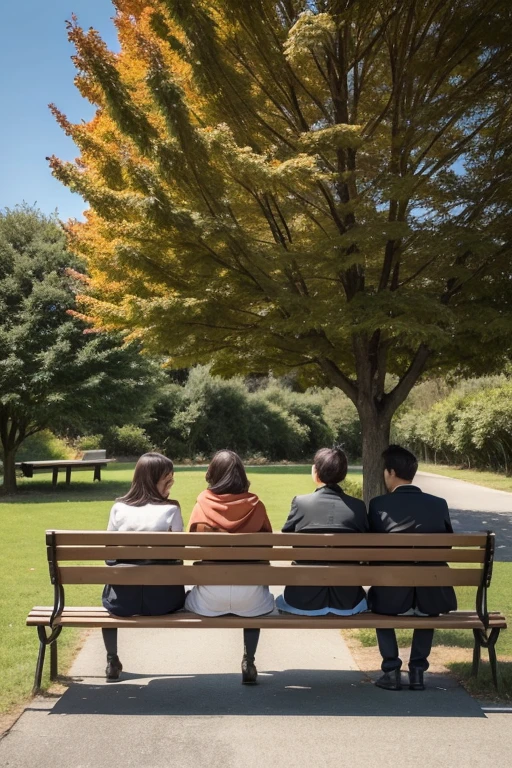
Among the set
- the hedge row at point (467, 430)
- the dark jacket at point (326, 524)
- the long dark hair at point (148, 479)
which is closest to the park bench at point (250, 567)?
the dark jacket at point (326, 524)

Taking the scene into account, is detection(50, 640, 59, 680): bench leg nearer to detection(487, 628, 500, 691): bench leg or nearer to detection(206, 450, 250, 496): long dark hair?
detection(206, 450, 250, 496): long dark hair

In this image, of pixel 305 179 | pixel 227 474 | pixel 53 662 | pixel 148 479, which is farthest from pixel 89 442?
pixel 227 474

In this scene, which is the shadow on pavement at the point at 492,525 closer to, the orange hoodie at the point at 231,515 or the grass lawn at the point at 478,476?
the grass lawn at the point at 478,476

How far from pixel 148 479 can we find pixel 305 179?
437 cm

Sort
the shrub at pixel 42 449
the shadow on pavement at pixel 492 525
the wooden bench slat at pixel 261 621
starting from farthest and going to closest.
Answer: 1. the shrub at pixel 42 449
2. the shadow on pavement at pixel 492 525
3. the wooden bench slat at pixel 261 621

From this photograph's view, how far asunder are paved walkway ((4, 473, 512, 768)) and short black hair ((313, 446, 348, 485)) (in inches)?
50.0

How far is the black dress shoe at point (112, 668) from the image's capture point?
466 cm

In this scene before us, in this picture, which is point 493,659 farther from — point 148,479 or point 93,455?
point 93,455

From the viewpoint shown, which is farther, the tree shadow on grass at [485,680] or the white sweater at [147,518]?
the white sweater at [147,518]

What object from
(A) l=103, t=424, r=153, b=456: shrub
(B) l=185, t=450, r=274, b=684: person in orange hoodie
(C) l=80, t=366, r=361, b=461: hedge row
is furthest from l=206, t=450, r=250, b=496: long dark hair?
(A) l=103, t=424, r=153, b=456: shrub

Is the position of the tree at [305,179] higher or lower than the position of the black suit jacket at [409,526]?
higher

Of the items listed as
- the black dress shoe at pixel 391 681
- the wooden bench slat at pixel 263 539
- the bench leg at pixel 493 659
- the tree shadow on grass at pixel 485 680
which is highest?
the wooden bench slat at pixel 263 539

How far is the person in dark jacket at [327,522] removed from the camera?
4508mm

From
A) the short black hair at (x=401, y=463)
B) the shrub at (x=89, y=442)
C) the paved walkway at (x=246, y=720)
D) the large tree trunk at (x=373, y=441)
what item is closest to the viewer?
the paved walkway at (x=246, y=720)
